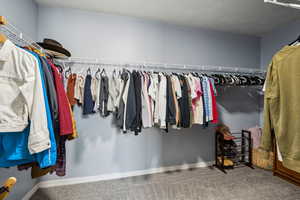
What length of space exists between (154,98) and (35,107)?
1.24 meters

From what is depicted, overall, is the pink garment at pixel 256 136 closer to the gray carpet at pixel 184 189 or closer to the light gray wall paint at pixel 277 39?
the gray carpet at pixel 184 189

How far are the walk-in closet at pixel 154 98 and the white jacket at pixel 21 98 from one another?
0.55 feet

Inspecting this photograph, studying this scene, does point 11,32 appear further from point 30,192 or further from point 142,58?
point 30,192

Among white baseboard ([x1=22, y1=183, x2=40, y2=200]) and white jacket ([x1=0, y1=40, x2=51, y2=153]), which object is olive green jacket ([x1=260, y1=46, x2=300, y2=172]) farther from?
white baseboard ([x1=22, y1=183, x2=40, y2=200])

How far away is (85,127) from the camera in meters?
2.12

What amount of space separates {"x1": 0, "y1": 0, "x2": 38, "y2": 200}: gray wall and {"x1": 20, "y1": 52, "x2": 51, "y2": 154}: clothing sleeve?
2.95 feet

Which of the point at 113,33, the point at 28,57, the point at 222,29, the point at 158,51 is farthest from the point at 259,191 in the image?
the point at 113,33

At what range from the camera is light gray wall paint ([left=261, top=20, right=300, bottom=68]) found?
7.99ft

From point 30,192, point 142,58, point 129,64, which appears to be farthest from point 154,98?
point 30,192

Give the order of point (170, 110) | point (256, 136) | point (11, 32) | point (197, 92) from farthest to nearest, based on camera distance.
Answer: point (256, 136)
point (197, 92)
point (170, 110)
point (11, 32)

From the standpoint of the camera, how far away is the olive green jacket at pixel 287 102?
2.86 ft

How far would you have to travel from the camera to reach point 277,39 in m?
2.69

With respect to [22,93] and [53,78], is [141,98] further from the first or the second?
[22,93]

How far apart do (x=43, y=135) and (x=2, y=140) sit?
0.71 feet
